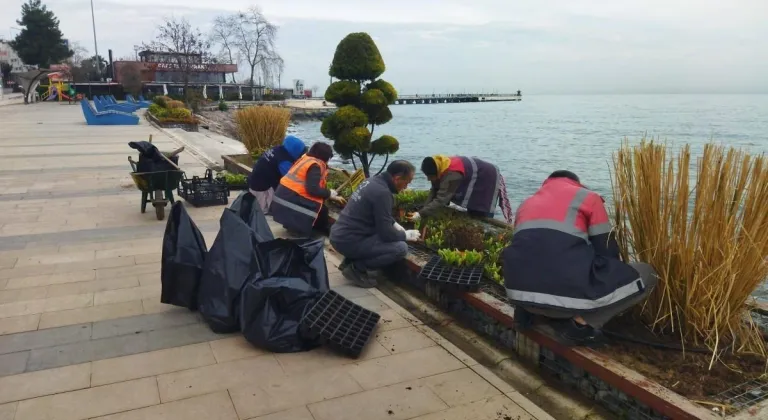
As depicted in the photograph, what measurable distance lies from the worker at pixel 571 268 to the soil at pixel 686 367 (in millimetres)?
236

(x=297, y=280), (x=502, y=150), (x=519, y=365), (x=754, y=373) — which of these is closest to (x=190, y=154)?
(x=297, y=280)

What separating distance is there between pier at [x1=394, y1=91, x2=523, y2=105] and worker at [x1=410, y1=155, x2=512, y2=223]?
99.2 metres

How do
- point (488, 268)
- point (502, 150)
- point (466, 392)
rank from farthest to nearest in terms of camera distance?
point (502, 150) < point (488, 268) < point (466, 392)

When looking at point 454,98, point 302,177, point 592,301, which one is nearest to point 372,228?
point 302,177

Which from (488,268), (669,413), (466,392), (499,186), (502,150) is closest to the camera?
(669,413)

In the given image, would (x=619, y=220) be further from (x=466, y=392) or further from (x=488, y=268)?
(x=466, y=392)

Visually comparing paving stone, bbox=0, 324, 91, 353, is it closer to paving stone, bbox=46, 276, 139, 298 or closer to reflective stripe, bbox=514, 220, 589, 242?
paving stone, bbox=46, 276, 139, 298

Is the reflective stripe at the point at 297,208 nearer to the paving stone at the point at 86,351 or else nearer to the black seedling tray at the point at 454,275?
the black seedling tray at the point at 454,275

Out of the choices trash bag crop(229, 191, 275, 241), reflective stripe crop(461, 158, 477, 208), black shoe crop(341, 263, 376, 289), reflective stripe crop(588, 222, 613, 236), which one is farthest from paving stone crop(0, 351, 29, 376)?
reflective stripe crop(461, 158, 477, 208)

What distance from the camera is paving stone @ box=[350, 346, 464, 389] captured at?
3293 mm

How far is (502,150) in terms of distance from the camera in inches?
1073

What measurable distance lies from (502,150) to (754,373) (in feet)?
81.6

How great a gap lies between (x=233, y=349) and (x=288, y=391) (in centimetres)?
66

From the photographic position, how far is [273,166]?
22.6ft
